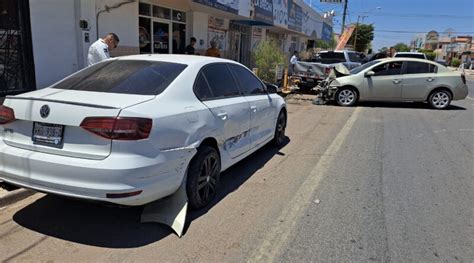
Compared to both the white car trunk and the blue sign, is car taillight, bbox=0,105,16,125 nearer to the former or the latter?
the white car trunk

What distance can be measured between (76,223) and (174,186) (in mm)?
1040

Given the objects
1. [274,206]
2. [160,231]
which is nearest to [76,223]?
[160,231]

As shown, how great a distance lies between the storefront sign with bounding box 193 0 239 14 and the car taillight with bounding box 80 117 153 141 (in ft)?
30.5

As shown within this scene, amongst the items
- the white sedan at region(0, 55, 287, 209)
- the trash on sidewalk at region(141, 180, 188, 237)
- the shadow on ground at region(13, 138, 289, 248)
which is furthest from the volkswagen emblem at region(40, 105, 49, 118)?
the trash on sidewalk at region(141, 180, 188, 237)

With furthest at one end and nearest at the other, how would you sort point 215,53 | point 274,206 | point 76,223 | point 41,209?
point 215,53 < point 274,206 < point 41,209 < point 76,223

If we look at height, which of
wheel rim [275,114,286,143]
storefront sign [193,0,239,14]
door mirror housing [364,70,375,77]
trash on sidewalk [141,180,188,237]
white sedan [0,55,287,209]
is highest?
storefront sign [193,0,239,14]

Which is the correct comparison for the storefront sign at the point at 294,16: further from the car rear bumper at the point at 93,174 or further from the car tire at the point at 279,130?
the car rear bumper at the point at 93,174

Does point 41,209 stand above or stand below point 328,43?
→ below

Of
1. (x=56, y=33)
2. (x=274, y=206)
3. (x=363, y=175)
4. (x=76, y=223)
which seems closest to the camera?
(x=76, y=223)

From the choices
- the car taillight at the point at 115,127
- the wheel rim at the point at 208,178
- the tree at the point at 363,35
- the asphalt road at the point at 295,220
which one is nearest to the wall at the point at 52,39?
the asphalt road at the point at 295,220

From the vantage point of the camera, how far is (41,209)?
3945mm

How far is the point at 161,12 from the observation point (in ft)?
42.5

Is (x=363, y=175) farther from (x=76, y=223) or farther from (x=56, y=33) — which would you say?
(x=56, y=33)

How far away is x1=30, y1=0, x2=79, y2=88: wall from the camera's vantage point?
27.8ft
